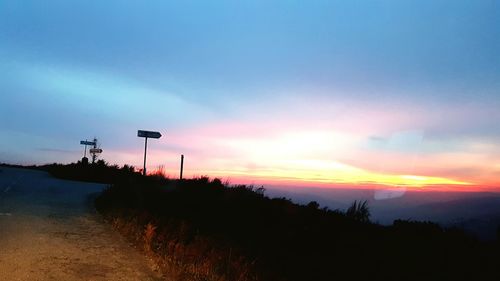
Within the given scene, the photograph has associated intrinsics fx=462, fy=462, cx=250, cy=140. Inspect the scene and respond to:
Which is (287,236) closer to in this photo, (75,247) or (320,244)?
(320,244)

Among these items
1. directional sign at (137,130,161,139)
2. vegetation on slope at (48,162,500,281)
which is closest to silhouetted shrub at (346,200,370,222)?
vegetation on slope at (48,162,500,281)

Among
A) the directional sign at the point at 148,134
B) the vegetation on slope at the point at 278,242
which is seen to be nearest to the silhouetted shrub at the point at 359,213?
the vegetation on slope at the point at 278,242

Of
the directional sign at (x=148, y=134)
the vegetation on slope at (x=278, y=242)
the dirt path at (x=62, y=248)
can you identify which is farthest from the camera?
the directional sign at (x=148, y=134)

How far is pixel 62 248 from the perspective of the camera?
30.1 feet

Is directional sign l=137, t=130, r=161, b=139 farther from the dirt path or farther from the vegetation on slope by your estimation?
the dirt path

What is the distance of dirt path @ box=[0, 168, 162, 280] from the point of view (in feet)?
24.4

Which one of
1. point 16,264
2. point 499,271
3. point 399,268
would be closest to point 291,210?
point 399,268

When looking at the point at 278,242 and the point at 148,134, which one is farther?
the point at 148,134

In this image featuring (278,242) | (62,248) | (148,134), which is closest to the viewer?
(62,248)

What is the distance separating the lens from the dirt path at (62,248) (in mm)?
7434

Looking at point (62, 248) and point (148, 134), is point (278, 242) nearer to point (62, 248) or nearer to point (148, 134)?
point (62, 248)

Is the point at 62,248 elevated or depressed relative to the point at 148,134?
depressed

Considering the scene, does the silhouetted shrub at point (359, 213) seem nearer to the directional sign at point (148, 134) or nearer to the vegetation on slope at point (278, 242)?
the vegetation on slope at point (278, 242)

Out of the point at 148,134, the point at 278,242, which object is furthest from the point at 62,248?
the point at 148,134
